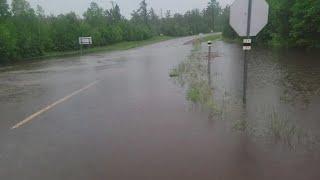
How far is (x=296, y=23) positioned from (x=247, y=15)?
3538 centimetres

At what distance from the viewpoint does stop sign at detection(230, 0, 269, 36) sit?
11.1 meters

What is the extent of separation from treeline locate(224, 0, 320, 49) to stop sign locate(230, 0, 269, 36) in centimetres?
3015

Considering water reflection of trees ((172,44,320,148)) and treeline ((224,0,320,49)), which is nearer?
water reflection of trees ((172,44,320,148))

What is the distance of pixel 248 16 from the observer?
1118 cm

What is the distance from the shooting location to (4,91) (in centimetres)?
1688

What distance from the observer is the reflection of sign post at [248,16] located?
1110 cm

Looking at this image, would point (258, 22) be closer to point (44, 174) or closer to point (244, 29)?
point (244, 29)

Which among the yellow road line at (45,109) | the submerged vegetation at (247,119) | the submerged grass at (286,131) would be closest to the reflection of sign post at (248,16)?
the submerged vegetation at (247,119)

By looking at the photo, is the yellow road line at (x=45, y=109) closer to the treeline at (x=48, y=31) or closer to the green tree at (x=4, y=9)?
the treeline at (x=48, y=31)

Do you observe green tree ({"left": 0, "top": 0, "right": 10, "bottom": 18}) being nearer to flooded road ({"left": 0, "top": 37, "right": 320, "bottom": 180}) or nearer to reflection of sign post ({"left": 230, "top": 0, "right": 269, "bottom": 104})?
flooded road ({"left": 0, "top": 37, "right": 320, "bottom": 180})

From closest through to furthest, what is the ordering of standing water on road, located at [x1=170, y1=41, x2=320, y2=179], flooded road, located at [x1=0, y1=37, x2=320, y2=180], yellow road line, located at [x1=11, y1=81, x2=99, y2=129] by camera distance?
flooded road, located at [x1=0, y1=37, x2=320, y2=180], standing water on road, located at [x1=170, y1=41, x2=320, y2=179], yellow road line, located at [x1=11, y1=81, x2=99, y2=129]

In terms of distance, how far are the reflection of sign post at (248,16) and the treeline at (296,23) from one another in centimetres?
3015

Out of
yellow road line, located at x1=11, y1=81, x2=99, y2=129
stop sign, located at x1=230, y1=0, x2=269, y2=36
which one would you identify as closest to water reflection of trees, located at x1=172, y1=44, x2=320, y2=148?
stop sign, located at x1=230, y1=0, x2=269, y2=36

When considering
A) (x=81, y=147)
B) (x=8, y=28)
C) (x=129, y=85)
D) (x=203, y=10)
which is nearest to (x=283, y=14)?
(x=8, y=28)
